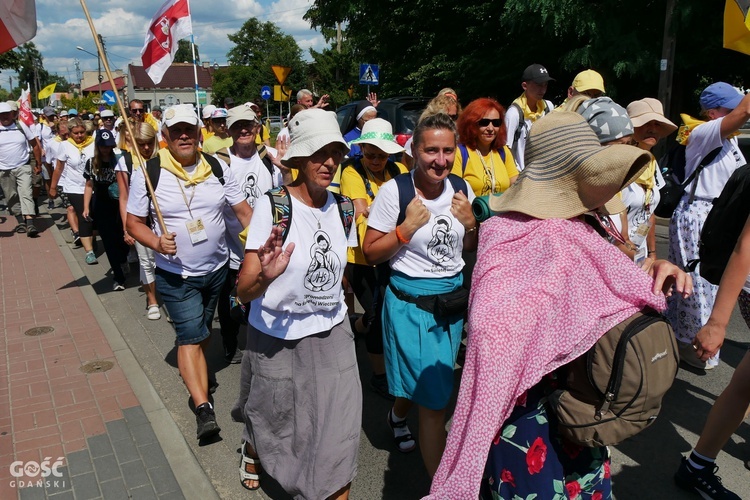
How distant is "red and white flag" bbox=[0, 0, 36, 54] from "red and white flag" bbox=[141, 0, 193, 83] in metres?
0.95

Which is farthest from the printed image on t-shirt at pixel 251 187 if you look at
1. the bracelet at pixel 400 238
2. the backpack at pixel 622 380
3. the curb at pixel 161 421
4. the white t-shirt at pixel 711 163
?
the backpack at pixel 622 380

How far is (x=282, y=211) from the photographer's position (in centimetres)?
267

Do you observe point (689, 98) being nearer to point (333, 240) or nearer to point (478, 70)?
point (478, 70)

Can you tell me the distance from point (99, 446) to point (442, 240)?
250 cm

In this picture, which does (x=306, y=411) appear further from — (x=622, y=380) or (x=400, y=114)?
(x=400, y=114)

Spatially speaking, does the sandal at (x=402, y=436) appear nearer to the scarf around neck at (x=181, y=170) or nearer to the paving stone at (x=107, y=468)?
the paving stone at (x=107, y=468)

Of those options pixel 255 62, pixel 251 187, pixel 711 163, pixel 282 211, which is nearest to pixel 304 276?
pixel 282 211

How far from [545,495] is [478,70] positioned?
14756 millimetres

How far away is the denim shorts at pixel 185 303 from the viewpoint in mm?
3846

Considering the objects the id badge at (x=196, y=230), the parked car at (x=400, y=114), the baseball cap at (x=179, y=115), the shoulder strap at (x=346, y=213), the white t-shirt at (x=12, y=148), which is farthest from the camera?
the white t-shirt at (x=12, y=148)

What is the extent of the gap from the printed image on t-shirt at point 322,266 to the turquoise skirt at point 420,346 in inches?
17.4

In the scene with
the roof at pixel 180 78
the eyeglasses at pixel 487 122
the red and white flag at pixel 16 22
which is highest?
the roof at pixel 180 78

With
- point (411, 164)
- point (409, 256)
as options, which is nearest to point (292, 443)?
point (409, 256)

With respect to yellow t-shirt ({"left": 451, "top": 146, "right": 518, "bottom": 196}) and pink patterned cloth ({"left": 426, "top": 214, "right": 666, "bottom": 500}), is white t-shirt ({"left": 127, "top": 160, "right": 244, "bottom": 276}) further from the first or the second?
pink patterned cloth ({"left": 426, "top": 214, "right": 666, "bottom": 500})
